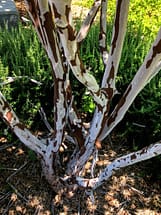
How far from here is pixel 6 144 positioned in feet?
9.09

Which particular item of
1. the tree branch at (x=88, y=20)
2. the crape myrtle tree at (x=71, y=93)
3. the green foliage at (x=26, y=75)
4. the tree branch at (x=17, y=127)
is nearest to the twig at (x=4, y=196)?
the crape myrtle tree at (x=71, y=93)

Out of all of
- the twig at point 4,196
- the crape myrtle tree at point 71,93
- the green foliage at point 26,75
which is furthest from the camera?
the green foliage at point 26,75

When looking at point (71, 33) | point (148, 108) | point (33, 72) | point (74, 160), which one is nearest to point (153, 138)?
point (148, 108)

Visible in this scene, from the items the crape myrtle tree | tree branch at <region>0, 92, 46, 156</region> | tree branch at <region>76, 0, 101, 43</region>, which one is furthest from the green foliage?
tree branch at <region>76, 0, 101, 43</region>

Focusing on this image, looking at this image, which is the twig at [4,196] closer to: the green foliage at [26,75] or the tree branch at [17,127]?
the tree branch at [17,127]

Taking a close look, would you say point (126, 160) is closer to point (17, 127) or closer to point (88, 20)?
point (17, 127)

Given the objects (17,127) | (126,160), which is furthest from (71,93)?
(126,160)

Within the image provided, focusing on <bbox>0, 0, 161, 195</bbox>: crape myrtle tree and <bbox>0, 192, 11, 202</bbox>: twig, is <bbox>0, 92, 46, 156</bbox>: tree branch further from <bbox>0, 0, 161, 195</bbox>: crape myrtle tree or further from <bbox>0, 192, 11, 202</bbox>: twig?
<bbox>0, 192, 11, 202</bbox>: twig

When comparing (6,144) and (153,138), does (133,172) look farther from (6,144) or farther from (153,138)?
(6,144)

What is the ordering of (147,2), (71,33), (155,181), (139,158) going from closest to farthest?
(71,33) < (139,158) < (155,181) < (147,2)

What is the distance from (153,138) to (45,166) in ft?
2.68

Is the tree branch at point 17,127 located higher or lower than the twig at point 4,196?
higher

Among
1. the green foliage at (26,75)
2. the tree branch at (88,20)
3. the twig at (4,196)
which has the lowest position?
the twig at (4,196)

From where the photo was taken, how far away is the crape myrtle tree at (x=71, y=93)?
1604 mm
